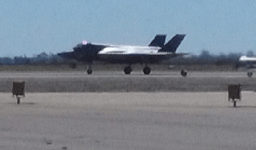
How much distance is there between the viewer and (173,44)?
2933 inches

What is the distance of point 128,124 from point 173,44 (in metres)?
57.2

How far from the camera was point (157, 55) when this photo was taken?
2712 inches

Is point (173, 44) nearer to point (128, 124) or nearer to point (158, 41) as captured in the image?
point (158, 41)

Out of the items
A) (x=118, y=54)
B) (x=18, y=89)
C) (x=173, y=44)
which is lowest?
(x=18, y=89)

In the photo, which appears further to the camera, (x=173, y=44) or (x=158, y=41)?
(x=158, y=41)

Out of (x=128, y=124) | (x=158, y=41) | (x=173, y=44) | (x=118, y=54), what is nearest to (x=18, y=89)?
(x=128, y=124)

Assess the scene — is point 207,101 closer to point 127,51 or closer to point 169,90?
point 169,90

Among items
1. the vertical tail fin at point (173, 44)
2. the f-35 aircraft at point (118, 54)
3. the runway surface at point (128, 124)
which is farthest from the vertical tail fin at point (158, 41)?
the runway surface at point (128, 124)

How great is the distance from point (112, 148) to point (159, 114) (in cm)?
835

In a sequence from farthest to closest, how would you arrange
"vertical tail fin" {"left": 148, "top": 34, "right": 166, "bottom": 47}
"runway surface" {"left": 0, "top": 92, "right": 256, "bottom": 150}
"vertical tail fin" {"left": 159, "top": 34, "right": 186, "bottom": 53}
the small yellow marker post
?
"vertical tail fin" {"left": 148, "top": 34, "right": 166, "bottom": 47} → "vertical tail fin" {"left": 159, "top": 34, "right": 186, "bottom": 53} → the small yellow marker post → "runway surface" {"left": 0, "top": 92, "right": 256, "bottom": 150}

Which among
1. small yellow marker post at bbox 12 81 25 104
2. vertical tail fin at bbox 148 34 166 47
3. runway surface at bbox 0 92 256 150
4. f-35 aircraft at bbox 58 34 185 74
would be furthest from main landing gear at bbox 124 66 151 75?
small yellow marker post at bbox 12 81 25 104

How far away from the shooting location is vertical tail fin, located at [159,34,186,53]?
244 ft

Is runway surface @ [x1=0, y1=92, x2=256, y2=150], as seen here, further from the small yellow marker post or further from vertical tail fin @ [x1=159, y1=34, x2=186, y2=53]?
vertical tail fin @ [x1=159, y1=34, x2=186, y2=53]

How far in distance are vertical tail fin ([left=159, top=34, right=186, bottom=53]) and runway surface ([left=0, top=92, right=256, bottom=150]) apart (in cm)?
4552
